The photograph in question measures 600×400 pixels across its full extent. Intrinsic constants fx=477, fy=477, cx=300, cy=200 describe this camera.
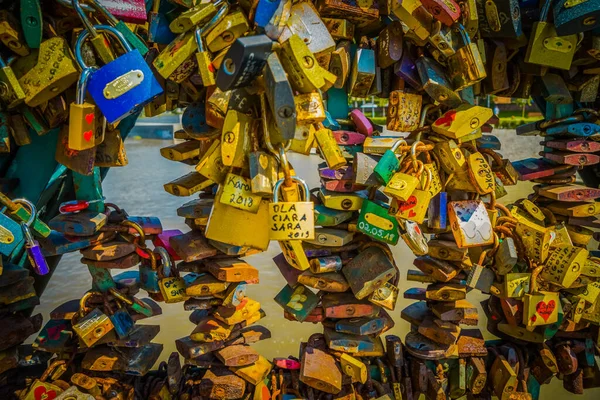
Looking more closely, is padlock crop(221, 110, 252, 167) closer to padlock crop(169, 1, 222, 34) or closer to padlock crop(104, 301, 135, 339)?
padlock crop(169, 1, 222, 34)

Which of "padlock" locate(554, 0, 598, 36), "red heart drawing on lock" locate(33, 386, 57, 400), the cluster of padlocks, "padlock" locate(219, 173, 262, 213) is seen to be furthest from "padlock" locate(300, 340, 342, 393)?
"padlock" locate(554, 0, 598, 36)

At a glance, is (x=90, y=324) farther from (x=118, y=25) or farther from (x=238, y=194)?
(x=118, y=25)

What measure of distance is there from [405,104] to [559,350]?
1.17 metres

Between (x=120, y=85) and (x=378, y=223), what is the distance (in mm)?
774

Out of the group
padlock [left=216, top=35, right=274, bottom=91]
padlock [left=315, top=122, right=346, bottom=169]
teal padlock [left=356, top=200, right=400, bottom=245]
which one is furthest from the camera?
teal padlock [left=356, top=200, right=400, bottom=245]

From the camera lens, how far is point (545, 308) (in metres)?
1.66

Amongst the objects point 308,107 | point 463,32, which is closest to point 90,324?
point 308,107

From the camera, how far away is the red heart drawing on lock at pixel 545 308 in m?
1.64

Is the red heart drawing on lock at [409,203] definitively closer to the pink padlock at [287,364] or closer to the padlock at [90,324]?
the pink padlock at [287,364]

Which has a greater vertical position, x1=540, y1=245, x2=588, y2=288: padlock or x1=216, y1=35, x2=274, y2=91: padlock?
x1=216, y1=35, x2=274, y2=91: padlock

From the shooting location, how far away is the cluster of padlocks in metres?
1.09

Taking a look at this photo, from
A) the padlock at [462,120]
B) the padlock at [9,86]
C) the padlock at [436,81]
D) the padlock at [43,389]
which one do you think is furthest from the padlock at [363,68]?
the padlock at [43,389]

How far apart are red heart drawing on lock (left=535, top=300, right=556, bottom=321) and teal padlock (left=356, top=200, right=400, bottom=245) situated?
0.65 m

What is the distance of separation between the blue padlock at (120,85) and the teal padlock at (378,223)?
2.22 feet
